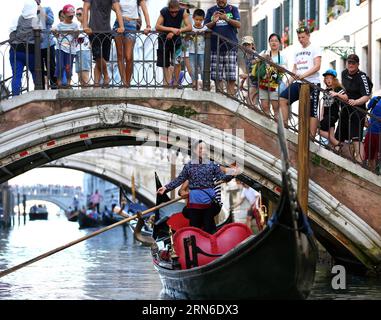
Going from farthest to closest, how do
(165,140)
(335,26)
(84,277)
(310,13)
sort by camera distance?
(310,13)
(335,26)
(84,277)
(165,140)

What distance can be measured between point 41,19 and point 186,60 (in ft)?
4.49

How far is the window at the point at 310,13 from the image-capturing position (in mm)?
19531

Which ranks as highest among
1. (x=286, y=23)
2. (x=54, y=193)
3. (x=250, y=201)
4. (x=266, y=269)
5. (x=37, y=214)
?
(x=286, y=23)

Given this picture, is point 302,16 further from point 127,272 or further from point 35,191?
point 35,191

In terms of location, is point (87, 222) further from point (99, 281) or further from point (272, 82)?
point (272, 82)

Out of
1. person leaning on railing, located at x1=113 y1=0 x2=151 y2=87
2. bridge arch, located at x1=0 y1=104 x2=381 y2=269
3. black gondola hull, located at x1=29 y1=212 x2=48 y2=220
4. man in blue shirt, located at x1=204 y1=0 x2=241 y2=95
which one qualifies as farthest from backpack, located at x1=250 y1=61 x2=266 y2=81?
black gondola hull, located at x1=29 y1=212 x2=48 y2=220

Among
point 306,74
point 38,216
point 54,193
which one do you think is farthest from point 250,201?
point 54,193

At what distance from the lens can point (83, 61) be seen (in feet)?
39.2

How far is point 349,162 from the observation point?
1148cm

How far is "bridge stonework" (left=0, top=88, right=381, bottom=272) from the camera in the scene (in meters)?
11.5

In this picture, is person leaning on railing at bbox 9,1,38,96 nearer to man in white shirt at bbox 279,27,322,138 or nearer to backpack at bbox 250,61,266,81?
backpack at bbox 250,61,266,81

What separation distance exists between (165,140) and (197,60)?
754 millimetres
